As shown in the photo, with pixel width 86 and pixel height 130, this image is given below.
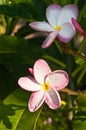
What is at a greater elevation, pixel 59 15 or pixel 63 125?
pixel 59 15

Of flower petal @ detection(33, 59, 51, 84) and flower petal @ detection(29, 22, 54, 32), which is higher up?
flower petal @ detection(29, 22, 54, 32)

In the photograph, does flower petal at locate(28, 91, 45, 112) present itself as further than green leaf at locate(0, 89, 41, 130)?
No

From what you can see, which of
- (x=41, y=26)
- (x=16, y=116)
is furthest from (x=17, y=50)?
(x=41, y=26)

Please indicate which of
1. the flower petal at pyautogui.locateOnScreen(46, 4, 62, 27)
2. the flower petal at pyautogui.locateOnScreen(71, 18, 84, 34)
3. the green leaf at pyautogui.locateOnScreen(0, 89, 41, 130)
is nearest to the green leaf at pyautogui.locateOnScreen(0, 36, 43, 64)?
the green leaf at pyautogui.locateOnScreen(0, 89, 41, 130)

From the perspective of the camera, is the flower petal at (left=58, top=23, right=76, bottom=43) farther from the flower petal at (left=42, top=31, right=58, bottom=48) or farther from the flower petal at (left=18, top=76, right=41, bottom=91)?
the flower petal at (left=18, top=76, right=41, bottom=91)

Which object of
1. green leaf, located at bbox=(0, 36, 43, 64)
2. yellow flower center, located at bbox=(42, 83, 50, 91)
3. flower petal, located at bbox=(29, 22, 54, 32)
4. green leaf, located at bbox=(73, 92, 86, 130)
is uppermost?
flower petal, located at bbox=(29, 22, 54, 32)

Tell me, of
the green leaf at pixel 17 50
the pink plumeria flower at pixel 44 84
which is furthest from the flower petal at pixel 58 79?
the green leaf at pixel 17 50

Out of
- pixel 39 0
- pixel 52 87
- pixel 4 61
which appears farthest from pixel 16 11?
pixel 52 87

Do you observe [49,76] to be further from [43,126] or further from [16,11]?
[43,126]
